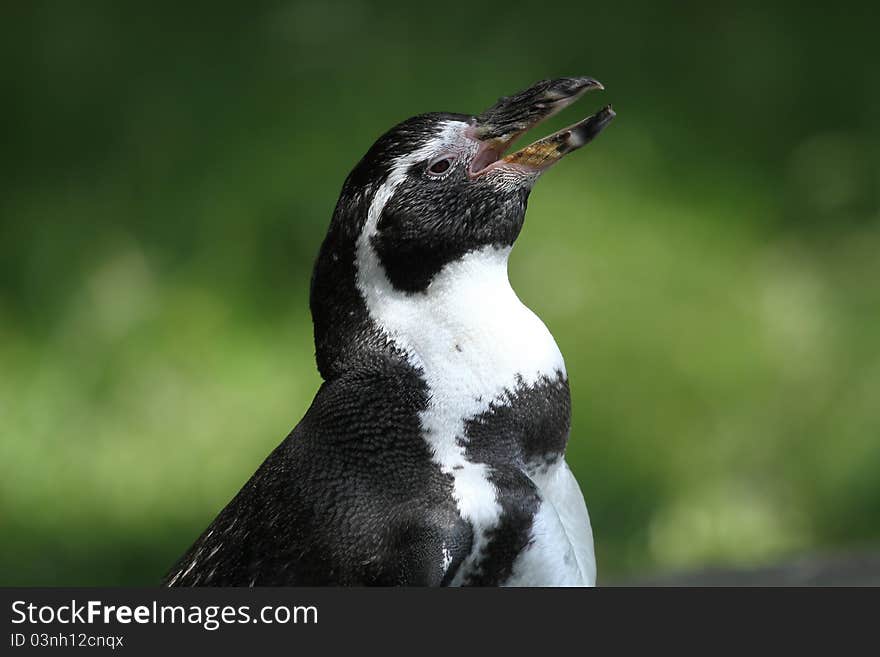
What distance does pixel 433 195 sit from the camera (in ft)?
3.40

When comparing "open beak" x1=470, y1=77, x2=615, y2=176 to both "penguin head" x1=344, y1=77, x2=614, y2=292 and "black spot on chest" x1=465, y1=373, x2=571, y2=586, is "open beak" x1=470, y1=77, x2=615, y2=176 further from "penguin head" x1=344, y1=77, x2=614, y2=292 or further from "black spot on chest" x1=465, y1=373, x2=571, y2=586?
"black spot on chest" x1=465, y1=373, x2=571, y2=586

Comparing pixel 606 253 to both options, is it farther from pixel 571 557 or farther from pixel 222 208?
pixel 571 557

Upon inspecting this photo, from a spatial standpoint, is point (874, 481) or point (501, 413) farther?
point (874, 481)

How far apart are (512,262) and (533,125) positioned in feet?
4.55

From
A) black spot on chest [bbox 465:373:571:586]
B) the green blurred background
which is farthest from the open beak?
the green blurred background

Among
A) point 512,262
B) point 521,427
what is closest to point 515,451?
point 521,427

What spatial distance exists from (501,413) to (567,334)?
4.63 feet

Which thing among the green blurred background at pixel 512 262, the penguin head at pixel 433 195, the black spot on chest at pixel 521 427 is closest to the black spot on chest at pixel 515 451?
the black spot on chest at pixel 521 427

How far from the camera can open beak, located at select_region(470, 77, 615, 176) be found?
106cm

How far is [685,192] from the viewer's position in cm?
265

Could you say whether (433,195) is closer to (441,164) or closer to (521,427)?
(441,164)

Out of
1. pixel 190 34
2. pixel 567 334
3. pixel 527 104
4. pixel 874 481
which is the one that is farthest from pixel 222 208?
pixel 527 104

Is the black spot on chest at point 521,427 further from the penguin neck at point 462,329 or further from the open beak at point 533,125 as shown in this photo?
the open beak at point 533,125

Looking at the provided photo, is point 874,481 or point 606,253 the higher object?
point 606,253
